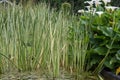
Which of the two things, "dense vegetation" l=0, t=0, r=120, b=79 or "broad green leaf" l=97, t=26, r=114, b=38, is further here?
"broad green leaf" l=97, t=26, r=114, b=38

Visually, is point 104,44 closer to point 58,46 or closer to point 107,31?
point 107,31

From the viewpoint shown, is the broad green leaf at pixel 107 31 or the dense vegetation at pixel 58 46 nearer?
the dense vegetation at pixel 58 46

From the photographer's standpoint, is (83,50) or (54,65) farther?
(83,50)

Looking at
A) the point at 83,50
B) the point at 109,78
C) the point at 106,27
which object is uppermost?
the point at 106,27

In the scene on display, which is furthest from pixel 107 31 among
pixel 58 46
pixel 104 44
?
pixel 58 46

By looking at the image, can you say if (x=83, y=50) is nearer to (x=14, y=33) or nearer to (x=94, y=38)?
(x=94, y=38)

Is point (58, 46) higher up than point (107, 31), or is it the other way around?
point (107, 31)

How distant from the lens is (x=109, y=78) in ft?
12.4

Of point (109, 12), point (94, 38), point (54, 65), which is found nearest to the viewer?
point (54, 65)

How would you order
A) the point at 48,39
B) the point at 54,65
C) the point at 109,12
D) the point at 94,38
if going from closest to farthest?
the point at 54,65
the point at 48,39
the point at 94,38
the point at 109,12

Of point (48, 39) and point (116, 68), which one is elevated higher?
point (48, 39)

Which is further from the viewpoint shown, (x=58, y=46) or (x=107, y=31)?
(x=107, y=31)

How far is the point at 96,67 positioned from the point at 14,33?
1.11 metres

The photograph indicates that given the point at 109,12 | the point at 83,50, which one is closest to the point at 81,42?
the point at 83,50
